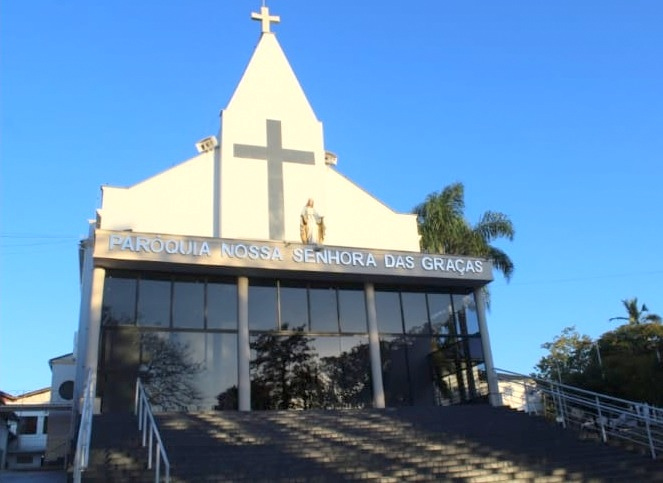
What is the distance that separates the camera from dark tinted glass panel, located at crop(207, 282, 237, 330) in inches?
709

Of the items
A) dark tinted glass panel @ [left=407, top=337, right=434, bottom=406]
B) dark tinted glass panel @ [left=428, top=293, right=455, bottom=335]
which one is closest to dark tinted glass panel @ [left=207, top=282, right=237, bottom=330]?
dark tinted glass panel @ [left=407, top=337, right=434, bottom=406]

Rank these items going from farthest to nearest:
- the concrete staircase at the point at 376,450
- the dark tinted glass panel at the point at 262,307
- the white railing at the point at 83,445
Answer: the dark tinted glass panel at the point at 262,307 < the concrete staircase at the point at 376,450 < the white railing at the point at 83,445

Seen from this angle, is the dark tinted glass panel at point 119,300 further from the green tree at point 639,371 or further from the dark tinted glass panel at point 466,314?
the green tree at point 639,371

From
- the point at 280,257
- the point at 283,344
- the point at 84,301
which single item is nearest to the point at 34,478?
the point at 283,344

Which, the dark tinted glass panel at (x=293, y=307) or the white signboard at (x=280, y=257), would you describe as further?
the dark tinted glass panel at (x=293, y=307)

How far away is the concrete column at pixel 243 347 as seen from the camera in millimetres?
17078

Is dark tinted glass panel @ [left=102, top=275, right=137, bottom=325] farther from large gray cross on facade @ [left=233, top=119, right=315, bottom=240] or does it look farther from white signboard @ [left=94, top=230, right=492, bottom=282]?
large gray cross on facade @ [left=233, top=119, right=315, bottom=240]

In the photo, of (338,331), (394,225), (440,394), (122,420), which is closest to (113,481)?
(122,420)

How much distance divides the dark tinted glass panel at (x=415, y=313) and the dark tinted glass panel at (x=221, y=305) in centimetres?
Result: 550

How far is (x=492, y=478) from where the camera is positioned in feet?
39.8

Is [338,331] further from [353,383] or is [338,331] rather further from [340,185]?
[340,185]

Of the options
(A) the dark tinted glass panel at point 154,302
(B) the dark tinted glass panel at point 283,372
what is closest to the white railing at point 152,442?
(A) the dark tinted glass panel at point 154,302

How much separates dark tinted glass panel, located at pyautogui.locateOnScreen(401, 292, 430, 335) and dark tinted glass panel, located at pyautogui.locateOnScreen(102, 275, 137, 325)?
27.3 feet

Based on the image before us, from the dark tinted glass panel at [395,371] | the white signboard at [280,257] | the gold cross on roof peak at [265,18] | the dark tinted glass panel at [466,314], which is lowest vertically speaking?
the dark tinted glass panel at [395,371]
